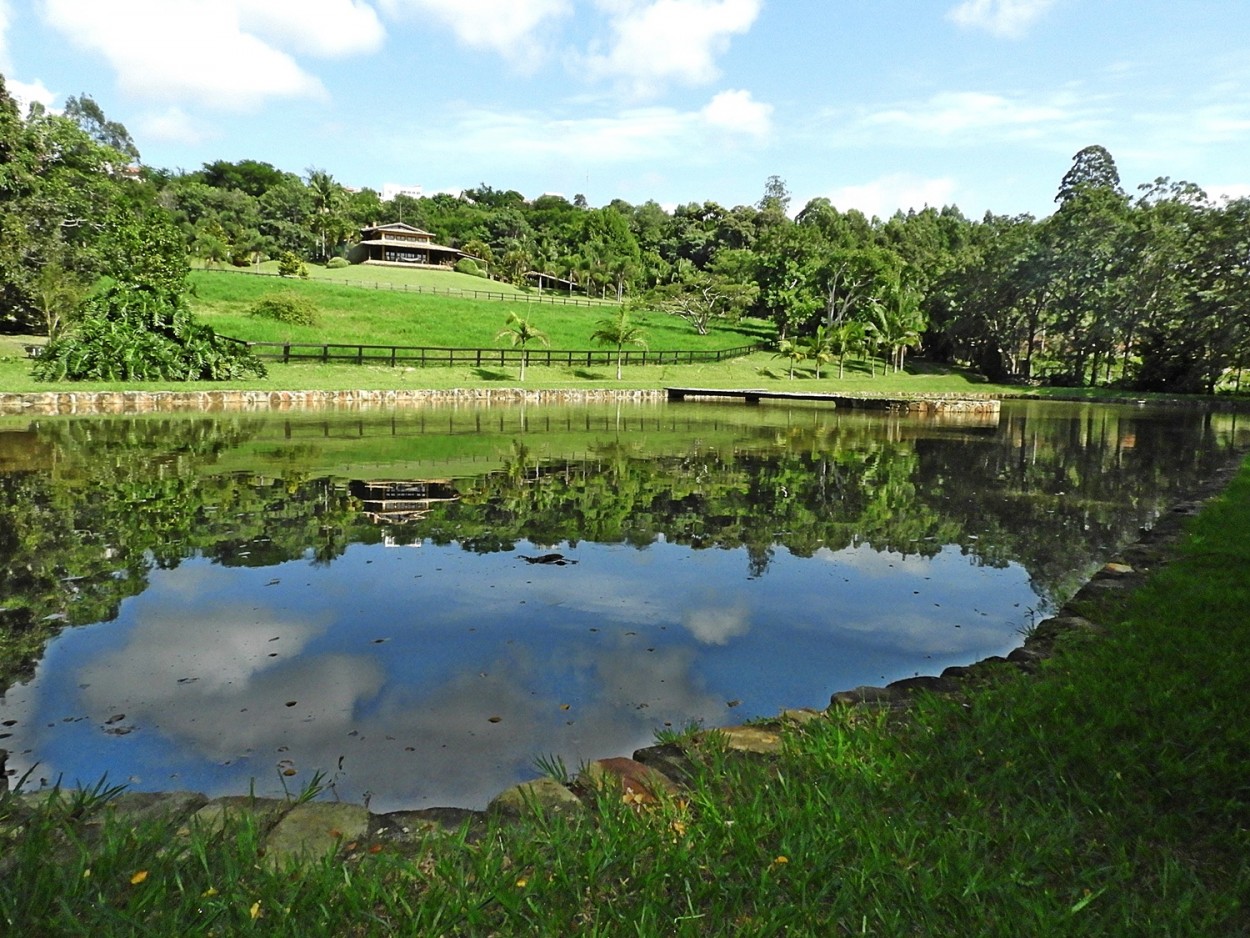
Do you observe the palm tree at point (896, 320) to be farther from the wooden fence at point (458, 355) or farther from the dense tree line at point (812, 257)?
the wooden fence at point (458, 355)

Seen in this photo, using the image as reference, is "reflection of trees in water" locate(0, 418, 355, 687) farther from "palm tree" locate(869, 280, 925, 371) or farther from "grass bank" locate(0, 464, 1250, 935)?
"palm tree" locate(869, 280, 925, 371)

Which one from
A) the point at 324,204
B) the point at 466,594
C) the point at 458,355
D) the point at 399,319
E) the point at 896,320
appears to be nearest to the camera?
the point at 466,594

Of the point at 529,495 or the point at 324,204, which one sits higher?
the point at 324,204

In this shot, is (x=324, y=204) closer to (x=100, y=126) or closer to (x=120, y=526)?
(x=100, y=126)

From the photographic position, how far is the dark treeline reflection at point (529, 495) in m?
8.88

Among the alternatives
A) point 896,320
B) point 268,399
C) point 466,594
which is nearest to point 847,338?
point 896,320

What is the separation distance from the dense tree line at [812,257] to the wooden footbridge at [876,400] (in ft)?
45.8

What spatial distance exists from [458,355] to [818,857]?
45.3 metres

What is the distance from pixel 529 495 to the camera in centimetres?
1288

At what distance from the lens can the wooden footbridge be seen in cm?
3350

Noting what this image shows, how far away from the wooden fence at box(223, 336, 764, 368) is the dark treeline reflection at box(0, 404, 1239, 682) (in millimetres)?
15689

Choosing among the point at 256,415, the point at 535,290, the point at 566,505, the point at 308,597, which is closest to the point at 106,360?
the point at 256,415

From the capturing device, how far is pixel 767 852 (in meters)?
3.22

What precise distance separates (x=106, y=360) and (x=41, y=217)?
38.5 feet
